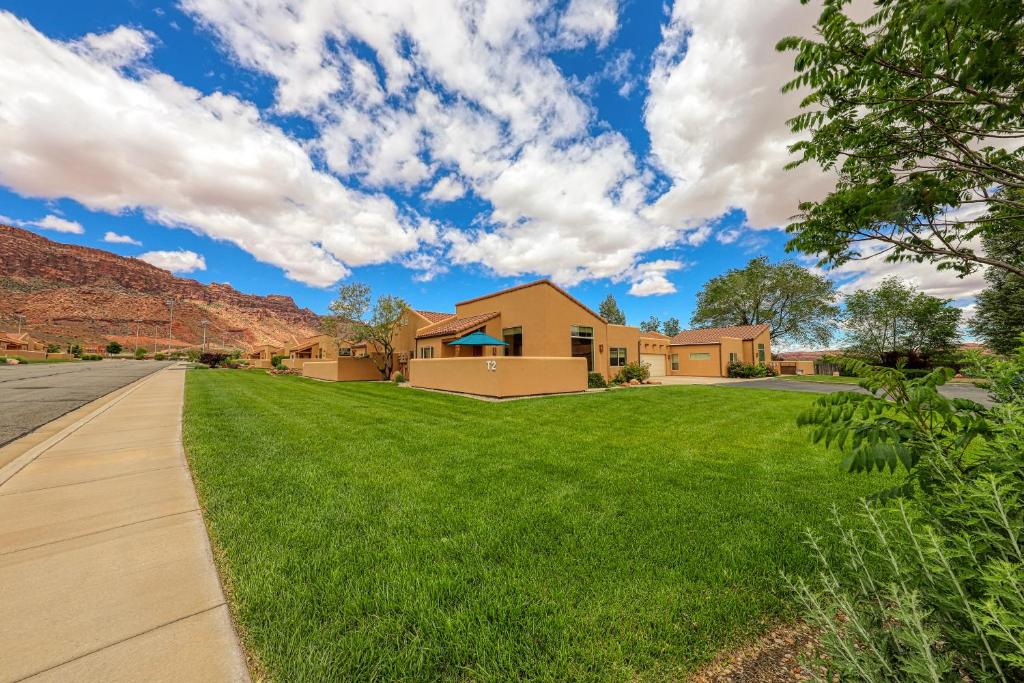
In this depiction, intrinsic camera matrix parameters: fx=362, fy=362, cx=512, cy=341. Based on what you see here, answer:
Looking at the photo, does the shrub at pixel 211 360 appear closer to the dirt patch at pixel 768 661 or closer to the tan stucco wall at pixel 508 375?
the tan stucco wall at pixel 508 375

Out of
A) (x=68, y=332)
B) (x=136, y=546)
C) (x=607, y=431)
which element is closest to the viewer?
(x=136, y=546)

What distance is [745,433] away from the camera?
8.11 meters

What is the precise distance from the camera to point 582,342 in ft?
65.2

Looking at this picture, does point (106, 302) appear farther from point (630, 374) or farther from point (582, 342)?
point (630, 374)

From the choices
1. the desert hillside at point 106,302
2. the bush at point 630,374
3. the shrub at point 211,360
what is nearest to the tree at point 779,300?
the bush at point 630,374

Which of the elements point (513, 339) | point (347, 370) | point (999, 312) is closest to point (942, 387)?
point (999, 312)

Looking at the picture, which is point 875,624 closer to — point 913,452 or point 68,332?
point 913,452

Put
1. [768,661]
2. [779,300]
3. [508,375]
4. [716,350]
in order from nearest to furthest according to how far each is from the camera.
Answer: [768,661] < [508,375] < [716,350] < [779,300]

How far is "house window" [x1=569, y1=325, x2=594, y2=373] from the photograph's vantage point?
62.6 ft

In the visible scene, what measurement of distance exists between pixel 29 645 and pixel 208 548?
1.07 meters

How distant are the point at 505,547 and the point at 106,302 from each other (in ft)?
442

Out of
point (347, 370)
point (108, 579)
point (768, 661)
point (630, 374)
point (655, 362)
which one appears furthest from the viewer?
Result: point (655, 362)

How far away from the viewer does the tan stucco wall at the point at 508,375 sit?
46.8 ft

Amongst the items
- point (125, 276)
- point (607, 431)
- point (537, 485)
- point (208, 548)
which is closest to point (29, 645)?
point (208, 548)
